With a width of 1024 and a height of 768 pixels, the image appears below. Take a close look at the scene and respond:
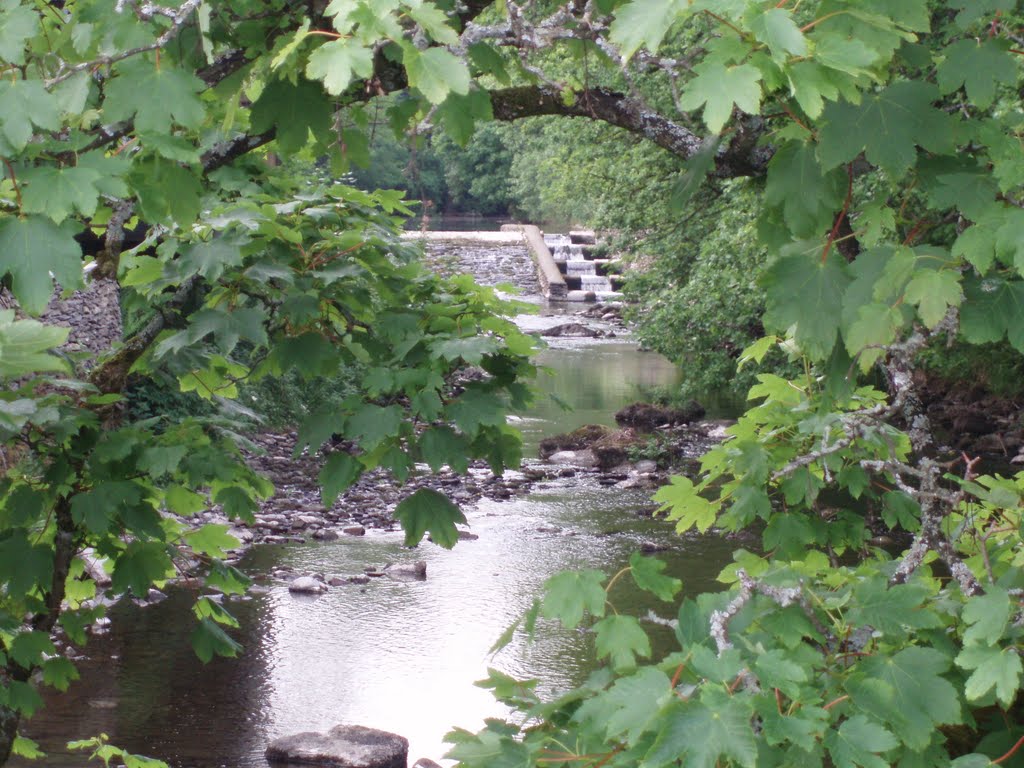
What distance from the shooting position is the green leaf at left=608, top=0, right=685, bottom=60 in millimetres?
1473

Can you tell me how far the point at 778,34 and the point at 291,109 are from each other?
1.24 m

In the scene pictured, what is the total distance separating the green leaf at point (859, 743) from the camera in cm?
156

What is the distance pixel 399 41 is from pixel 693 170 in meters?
0.95

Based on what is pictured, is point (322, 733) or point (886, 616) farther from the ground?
point (886, 616)

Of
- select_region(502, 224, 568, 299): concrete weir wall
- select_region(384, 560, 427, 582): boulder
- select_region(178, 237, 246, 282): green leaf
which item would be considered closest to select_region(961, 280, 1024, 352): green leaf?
select_region(178, 237, 246, 282): green leaf

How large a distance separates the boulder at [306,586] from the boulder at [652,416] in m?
7.04

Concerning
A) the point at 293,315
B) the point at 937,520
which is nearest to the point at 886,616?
the point at 937,520

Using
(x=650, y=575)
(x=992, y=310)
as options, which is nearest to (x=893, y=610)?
(x=650, y=575)

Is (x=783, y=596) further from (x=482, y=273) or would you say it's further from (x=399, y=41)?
(x=482, y=273)

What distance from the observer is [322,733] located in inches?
229

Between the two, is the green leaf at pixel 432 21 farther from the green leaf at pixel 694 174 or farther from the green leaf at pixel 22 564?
the green leaf at pixel 22 564

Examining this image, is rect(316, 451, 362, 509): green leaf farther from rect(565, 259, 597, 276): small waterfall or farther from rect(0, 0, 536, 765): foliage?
rect(565, 259, 597, 276): small waterfall

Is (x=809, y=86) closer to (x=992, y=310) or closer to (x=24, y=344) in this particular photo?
(x=992, y=310)

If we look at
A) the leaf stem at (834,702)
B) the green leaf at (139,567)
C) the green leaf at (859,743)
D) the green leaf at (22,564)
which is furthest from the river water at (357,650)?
the green leaf at (859,743)
